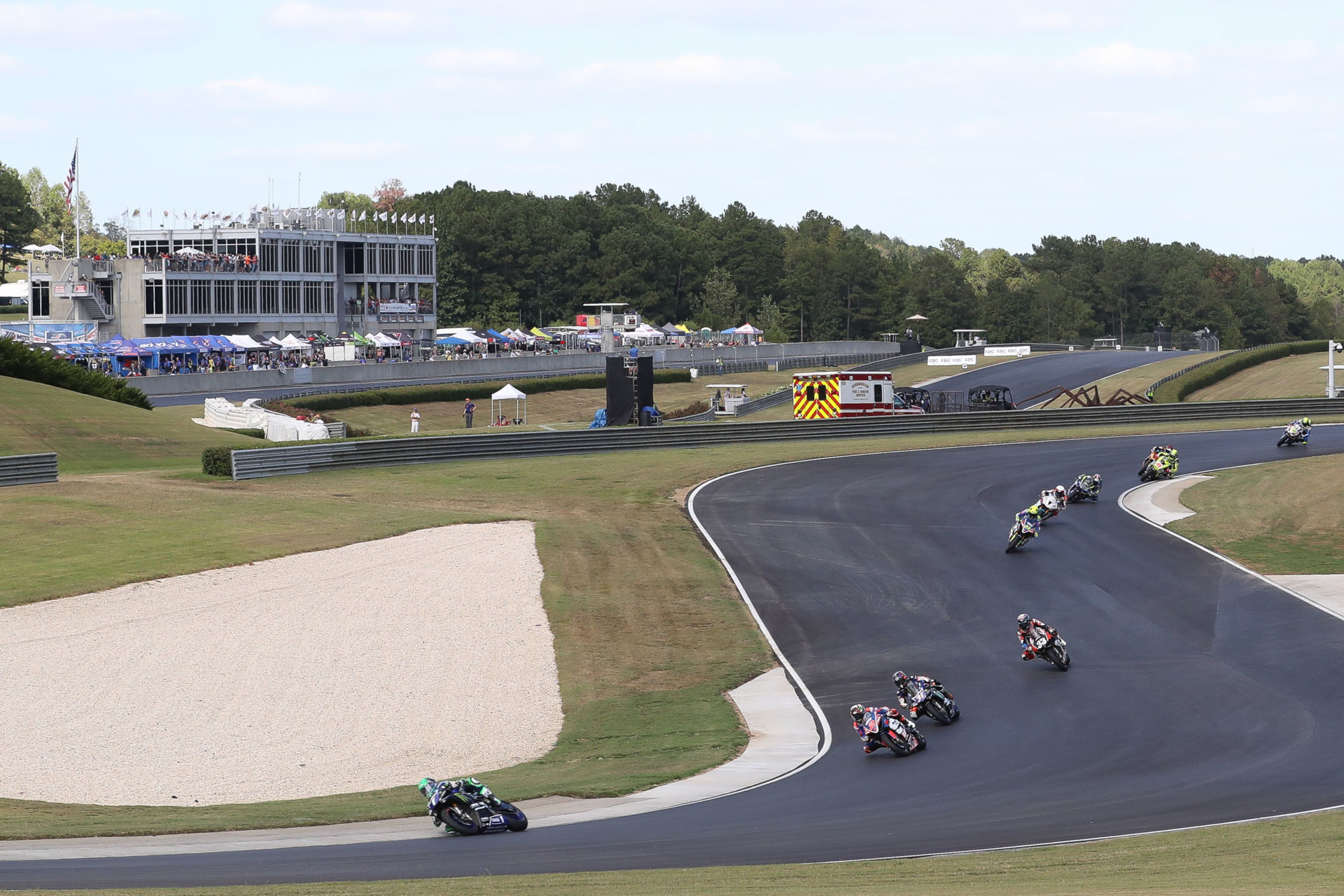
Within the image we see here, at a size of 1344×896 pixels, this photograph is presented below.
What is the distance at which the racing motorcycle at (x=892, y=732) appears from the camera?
18.5 m

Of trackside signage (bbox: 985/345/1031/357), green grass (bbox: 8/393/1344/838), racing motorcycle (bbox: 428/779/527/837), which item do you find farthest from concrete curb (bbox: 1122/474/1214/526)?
trackside signage (bbox: 985/345/1031/357)

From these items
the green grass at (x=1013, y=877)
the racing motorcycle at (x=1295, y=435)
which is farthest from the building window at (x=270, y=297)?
the green grass at (x=1013, y=877)

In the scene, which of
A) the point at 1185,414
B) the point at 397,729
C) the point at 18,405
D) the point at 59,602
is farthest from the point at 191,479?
the point at 1185,414

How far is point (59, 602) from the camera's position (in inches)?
1078

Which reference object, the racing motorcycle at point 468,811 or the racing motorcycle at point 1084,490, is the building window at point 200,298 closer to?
the racing motorcycle at point 1084,490

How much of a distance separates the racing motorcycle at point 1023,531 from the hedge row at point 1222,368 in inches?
1752

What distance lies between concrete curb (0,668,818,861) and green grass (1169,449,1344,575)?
48.8 feet

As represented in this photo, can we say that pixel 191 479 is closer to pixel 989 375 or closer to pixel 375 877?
pixel 375 877

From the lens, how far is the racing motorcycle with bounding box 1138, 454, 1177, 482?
42438mm

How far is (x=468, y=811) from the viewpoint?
1475cm

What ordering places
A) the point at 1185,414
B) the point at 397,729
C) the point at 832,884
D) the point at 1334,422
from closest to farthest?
1. the point at 832,884
2. the point at 397,729
3. the point at 1334,422
4. the point at 1185,414

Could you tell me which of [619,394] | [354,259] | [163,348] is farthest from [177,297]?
[619,394]

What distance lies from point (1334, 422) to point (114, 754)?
52.8 m

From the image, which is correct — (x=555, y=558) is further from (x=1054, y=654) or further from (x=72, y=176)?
(x=72, y=176)
